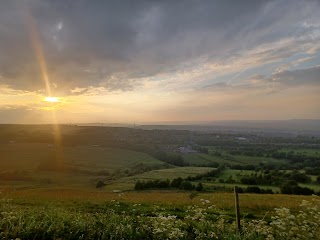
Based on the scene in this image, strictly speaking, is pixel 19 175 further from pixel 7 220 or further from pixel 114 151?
pixel 7 220

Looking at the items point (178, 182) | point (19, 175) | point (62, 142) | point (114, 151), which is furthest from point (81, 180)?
point (62, 142)

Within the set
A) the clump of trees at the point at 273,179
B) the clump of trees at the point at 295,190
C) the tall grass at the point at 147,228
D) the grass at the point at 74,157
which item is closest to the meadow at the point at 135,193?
the tall grass at the point at 147,228

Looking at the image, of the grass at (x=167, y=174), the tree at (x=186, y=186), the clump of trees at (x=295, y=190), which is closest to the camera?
the clump of trees at (x=295, y=190)

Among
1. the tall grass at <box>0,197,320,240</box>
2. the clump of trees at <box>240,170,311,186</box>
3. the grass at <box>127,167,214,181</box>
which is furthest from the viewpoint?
the grass at <box>127,167,214,181</box>

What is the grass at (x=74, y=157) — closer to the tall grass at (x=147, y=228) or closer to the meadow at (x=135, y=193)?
the meadow at (x=135, y=193)

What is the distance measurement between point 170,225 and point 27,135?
180 m

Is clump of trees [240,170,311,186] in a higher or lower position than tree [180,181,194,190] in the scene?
lower

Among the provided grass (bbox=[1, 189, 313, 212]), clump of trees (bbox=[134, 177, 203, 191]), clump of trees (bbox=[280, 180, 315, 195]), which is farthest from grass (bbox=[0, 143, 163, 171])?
grass (bbox=[1, 189, 313, 212])

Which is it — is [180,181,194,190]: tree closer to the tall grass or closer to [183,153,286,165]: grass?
the tall grass

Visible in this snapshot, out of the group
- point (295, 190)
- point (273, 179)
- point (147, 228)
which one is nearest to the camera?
point (147, 228)

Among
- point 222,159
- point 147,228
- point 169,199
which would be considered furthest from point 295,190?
point 222,159

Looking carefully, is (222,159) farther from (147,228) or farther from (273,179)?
(147,228)

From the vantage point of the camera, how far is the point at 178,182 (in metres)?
60.8

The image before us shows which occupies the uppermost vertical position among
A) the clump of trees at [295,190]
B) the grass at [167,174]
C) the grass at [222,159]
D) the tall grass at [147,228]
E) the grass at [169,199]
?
the tall grass at [147,228]
